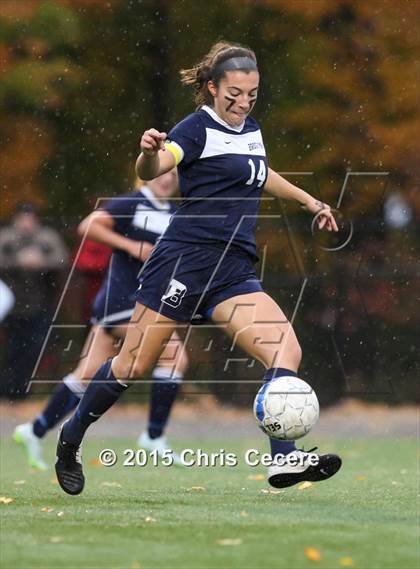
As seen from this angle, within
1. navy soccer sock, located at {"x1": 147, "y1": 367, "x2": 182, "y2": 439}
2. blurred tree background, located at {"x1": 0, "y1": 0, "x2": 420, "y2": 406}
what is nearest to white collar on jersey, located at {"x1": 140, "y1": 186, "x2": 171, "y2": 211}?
navy soccer sock, located at {"x1": 147, "y1": 367, "x2": 182, "y2": 439}

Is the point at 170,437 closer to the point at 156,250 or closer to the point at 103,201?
the point at 103,201

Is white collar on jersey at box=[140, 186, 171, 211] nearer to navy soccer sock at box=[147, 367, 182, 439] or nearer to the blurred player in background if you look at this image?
the blurred player in background

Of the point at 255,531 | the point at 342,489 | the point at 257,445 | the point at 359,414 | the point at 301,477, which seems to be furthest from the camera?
the point at 359,414

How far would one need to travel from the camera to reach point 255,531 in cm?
568

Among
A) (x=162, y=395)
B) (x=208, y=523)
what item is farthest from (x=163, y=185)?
(x=208, y=523)

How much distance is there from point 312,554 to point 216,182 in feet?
6.39

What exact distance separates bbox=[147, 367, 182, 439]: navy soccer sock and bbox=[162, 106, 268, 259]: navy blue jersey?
2915 mm

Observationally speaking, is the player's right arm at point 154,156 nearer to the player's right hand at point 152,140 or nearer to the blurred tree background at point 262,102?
the player's right hand at point 152,140

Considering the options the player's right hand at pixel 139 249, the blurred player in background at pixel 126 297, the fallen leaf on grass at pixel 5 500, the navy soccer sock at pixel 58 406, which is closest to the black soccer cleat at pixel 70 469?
the fallen leaf on grass at pixel 5 500

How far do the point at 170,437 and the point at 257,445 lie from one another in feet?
3.87

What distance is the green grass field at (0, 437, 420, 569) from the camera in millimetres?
5152

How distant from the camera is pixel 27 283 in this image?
14.5 metres

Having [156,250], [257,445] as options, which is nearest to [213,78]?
[156,250]

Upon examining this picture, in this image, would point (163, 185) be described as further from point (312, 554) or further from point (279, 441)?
point (312, 554)
